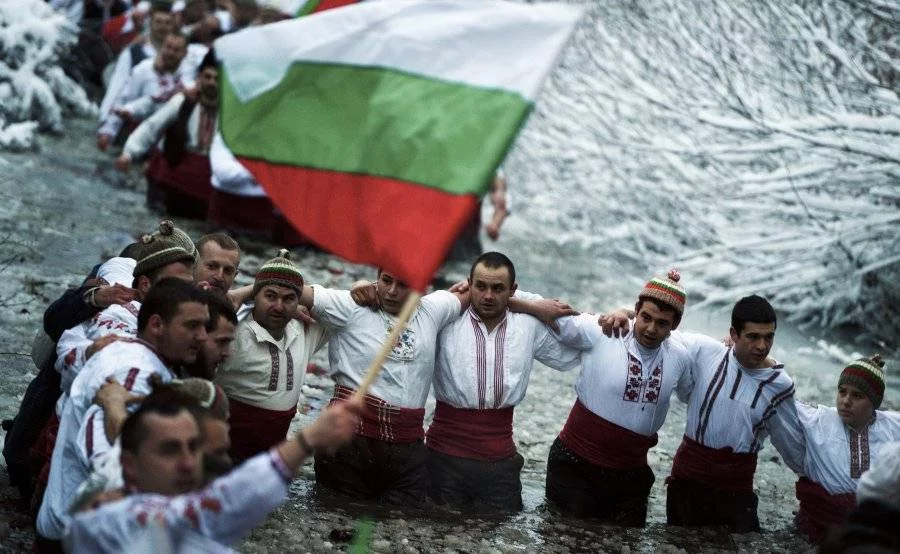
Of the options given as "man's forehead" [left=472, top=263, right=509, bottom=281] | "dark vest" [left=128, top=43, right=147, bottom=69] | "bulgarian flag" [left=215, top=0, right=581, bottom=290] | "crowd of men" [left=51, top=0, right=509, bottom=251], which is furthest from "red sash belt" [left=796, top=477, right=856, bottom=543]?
"dark vest" [left=128, top=43, right=147, bottom=69]

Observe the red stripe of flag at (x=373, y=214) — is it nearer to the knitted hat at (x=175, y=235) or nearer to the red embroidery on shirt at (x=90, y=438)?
the knitted hat at (x=175, y=235)

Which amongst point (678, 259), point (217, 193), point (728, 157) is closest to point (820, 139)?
point (728, 157)

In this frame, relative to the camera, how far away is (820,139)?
1183cm

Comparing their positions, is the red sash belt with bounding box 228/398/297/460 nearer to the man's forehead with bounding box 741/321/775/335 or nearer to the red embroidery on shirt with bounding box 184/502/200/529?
the man's forehead with bounding box 741/321/775/335

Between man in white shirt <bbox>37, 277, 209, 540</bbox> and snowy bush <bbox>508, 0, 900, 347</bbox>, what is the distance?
7830 mm

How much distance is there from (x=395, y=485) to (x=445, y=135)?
7.83 feet

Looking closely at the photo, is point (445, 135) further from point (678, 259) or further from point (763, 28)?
point (763, 28)

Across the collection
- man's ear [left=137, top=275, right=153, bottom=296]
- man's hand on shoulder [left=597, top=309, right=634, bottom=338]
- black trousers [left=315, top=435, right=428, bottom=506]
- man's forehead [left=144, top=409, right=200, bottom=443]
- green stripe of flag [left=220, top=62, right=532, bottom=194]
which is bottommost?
black trousers [left=315, top=435, right=428, bottom=506]

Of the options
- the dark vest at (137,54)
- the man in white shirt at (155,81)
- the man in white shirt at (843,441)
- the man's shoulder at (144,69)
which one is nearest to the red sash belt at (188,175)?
the man in white shirt at (155,81)

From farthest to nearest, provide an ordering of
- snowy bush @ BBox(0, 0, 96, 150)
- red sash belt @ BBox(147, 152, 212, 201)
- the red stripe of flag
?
snowy bush @ BBox(0, 0, 96, 150), red sash belt @ BBox(147, 152, 212, 201), the red stripe of flag

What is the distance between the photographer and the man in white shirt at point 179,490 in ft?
12.2

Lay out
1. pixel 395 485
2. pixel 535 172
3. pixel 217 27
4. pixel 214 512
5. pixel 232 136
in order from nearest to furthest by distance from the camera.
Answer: pixel 214 512
pixel 232 136
pixel 395 485
pixel 217 27
pixel 535 172

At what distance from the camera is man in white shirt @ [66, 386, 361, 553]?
12.2 ft

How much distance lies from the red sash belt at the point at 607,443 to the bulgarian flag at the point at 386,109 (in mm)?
2399
